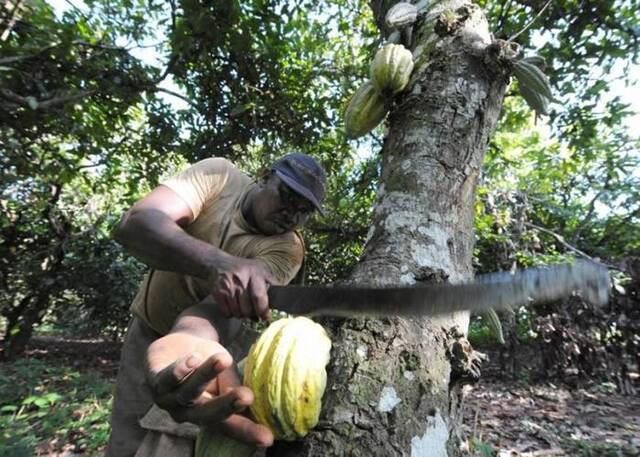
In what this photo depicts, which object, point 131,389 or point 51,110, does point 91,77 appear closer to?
point 51,110

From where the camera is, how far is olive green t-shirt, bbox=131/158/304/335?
6.03ft

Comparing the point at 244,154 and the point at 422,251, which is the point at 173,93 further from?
the point at 422,251

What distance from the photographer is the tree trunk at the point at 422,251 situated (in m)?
1.06

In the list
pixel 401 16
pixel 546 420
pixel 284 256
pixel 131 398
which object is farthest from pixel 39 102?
pixel 546 420

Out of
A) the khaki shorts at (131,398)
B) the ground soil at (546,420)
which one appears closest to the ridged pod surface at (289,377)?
the khaki shorts at (131,398)

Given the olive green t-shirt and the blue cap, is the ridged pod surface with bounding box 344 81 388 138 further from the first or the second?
the olive green t-shirt

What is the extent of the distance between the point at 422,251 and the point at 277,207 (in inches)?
28.1

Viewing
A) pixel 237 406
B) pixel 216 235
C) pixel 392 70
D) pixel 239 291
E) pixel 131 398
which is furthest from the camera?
pixel 131 398

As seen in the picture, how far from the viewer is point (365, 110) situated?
6.67 ft

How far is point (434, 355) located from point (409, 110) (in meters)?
1.01

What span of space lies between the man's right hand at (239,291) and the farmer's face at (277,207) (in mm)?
568

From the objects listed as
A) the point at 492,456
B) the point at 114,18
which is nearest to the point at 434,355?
the point at 492,456

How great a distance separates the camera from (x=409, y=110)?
5.83 feet

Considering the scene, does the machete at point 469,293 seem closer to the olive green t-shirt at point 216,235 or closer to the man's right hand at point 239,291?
the man's right hand at point 239,291
